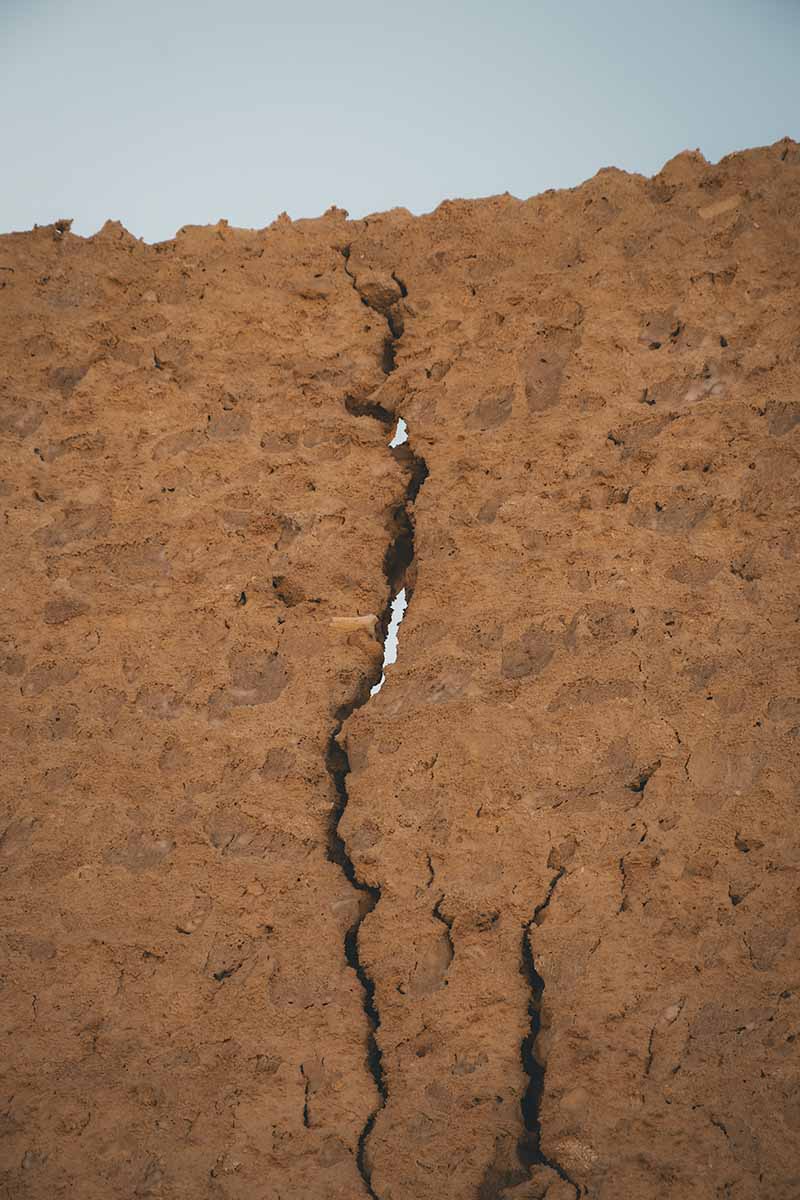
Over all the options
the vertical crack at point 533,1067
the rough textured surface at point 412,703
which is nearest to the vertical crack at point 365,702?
the rough textured surface at point 412,703

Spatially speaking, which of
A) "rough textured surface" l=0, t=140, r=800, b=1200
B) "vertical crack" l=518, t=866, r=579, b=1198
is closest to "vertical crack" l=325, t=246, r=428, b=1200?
"rough textured surface" l=0, t=140, r=800, b=1200

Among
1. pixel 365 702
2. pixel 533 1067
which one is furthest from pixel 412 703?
pixel 533 1067

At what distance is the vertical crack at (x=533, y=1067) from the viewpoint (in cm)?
234

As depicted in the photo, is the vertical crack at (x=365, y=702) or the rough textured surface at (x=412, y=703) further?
the vertical crack at (x=365, y=702)

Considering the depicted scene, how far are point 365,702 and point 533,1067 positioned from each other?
0.94 meters

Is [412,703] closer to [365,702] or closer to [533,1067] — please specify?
[365,702]

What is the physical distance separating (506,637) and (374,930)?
0.72 metres

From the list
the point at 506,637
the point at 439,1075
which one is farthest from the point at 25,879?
the point at 506,637

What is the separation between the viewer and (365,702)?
9.84ft

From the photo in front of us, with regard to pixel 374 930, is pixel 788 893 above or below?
above

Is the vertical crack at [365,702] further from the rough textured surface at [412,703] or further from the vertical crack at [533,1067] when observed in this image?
the vertical crack at [533,1067]

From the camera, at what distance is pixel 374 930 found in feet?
8.67

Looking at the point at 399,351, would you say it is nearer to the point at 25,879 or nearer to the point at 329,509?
the point at 329,509

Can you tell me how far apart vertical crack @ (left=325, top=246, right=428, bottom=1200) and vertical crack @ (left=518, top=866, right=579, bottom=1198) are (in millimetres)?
289
